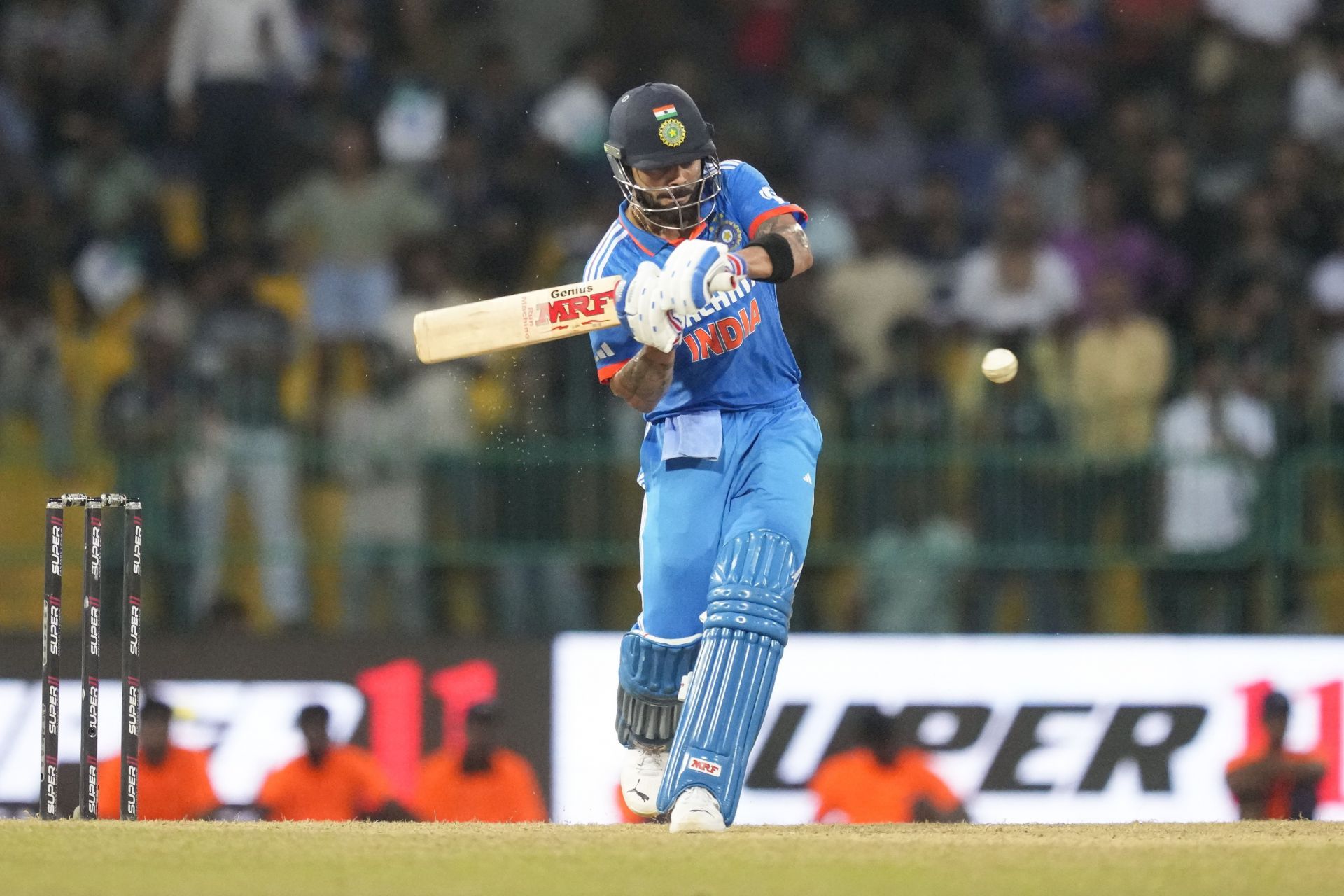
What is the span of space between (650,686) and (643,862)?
135cm

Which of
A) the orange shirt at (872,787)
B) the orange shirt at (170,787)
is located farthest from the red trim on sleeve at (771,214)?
the orange shirt at (170,787)

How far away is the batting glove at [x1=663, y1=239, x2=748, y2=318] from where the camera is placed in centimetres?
602

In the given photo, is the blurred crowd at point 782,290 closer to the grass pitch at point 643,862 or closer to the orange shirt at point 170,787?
the orange shirt at point 170,787

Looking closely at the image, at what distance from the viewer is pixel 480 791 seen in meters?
9.98

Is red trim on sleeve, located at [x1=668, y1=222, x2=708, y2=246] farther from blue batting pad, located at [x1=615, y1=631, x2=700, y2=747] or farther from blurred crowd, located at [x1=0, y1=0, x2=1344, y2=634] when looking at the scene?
blurred crowd, located at [x1=0, y1=0, x2=1344, y2=634]

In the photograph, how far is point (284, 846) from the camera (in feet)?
19.5

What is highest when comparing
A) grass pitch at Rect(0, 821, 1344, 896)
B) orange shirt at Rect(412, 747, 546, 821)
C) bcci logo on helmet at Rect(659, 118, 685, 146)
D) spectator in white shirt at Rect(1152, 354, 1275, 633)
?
bcci logo on helmet at Rect(659, 118, 685, 146)

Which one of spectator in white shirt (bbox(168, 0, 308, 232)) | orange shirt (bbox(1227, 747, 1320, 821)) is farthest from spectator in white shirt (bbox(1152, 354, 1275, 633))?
spectator in white shirt (bbox(168, 0, 308, 232))

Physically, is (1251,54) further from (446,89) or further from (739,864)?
(739,864)

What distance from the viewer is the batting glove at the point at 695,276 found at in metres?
6.02

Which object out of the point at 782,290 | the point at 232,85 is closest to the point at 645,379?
the point at 782,290

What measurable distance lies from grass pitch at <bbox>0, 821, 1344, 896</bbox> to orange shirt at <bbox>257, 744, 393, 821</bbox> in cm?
332

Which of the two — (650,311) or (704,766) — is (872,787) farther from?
(650,311)

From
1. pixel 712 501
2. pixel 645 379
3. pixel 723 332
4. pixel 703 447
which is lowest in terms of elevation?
pixel 712 501
